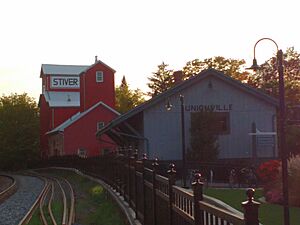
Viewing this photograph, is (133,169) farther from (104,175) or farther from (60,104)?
(60,104)

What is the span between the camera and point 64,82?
7219cm

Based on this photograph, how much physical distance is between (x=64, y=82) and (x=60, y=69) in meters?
2.76

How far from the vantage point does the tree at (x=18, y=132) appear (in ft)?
244

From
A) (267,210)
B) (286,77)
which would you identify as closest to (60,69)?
(286,77)

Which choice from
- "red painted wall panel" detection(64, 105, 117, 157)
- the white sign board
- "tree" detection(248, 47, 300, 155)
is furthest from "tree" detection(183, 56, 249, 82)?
"red painted wall panel" detection(64, 105, 117, 157)

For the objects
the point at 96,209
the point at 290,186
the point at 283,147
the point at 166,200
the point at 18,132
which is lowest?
the point at 96,209

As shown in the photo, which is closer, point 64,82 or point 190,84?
point 190,84

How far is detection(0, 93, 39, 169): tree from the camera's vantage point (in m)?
74.3

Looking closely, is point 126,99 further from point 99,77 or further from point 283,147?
point 283,147

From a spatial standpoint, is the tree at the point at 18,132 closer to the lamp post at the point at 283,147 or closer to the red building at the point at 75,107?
the red building at the point at 75,107

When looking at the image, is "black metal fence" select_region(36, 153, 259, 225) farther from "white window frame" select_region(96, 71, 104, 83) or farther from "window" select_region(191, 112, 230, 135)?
"white window frame" select_region(96, 71, 104, 83)

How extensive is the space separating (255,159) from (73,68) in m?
50.8

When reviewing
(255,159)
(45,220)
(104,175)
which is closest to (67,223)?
(45,220)

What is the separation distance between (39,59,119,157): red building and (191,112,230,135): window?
15919 millimetres
